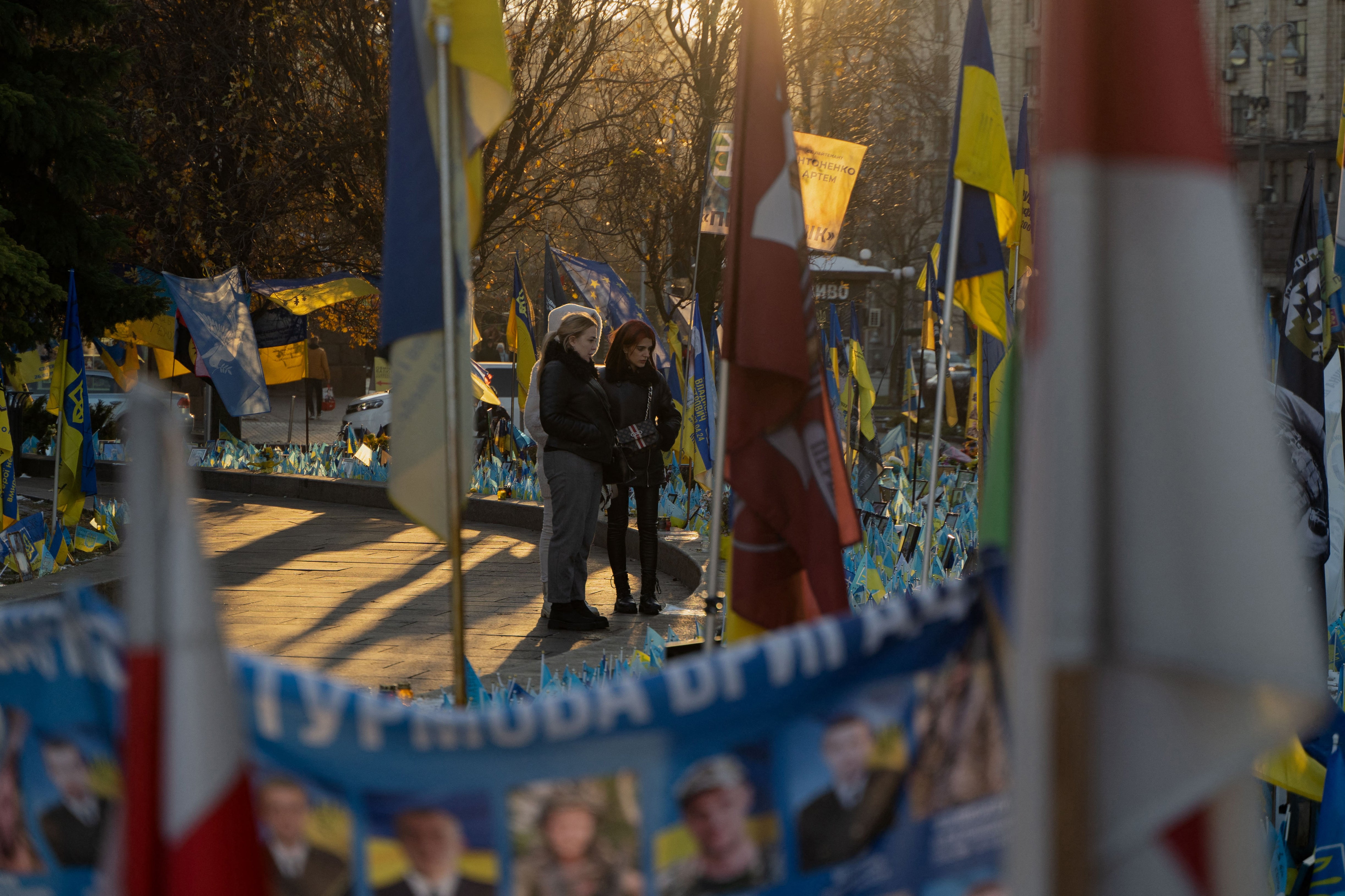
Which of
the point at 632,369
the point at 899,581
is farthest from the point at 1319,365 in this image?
the point at 632,369

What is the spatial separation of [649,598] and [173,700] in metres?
7.38

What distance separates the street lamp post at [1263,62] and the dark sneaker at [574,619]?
99.3 feet

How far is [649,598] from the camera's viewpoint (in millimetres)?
8617

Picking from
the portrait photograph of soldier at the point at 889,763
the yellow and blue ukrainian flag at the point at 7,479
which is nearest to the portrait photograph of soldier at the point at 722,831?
the portrait photograph of soldier at the point at 889,763

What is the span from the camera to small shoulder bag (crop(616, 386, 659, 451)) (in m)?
8.09

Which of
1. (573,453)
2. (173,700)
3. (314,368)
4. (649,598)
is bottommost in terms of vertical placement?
(649,598)

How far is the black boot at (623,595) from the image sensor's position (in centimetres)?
858

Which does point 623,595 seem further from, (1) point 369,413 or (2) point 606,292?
(1) point 369,413

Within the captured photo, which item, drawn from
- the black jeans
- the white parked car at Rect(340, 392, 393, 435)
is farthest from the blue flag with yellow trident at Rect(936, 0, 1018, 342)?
the white parked car at Rect(340, 392, 393, 435)

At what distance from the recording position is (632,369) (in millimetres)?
8195

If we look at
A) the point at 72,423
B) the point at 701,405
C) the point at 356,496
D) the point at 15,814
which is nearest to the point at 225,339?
the point at 356,496

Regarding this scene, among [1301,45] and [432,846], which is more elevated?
[1301,45]

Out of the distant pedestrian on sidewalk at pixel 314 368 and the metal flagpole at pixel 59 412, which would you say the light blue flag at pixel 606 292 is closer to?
the metal flagpole at pixel 59 412

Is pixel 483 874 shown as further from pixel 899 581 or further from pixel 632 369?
pixel 632 369
